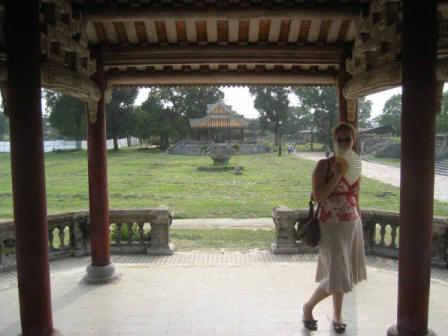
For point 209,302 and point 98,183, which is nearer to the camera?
point 209,302

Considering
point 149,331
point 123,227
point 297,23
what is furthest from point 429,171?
point 123,227

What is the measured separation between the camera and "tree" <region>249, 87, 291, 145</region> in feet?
205

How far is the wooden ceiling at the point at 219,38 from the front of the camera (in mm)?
4371

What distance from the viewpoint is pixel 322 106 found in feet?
177

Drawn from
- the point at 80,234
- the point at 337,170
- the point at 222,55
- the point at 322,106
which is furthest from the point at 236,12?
the point at 322,106

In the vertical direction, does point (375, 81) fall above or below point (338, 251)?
above

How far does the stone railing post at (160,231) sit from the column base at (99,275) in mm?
2130

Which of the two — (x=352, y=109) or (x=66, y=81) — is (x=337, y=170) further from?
(x=66, y=81)

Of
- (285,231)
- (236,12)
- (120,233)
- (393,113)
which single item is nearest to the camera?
(236,12)

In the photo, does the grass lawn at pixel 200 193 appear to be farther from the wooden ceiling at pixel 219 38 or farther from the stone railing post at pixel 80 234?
the wooden ceiling at pixel 219 38

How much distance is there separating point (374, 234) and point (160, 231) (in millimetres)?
4276

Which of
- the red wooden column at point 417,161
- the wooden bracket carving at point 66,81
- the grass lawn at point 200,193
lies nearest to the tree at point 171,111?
the grass lawn at point 200,193

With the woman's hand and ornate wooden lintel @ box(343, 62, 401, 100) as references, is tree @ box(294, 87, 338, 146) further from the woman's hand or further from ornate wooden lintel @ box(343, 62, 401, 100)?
the woman's hand

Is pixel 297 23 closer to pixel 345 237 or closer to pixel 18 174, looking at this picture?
pixel 345 237
